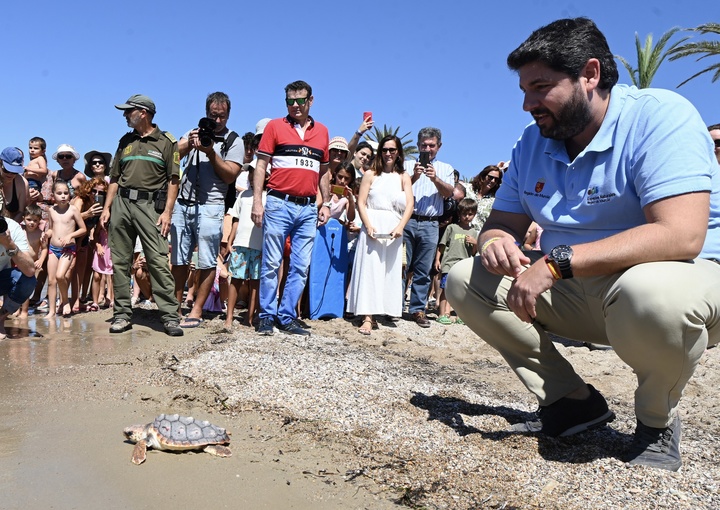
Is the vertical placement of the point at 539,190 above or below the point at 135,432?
above

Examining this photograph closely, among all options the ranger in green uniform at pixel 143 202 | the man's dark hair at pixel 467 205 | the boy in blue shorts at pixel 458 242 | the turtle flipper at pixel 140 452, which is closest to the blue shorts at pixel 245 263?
the ranger in green uniform at pixel 143 202

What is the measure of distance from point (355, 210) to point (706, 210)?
4990mm

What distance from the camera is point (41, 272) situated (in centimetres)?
700

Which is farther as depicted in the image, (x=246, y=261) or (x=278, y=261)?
(x=246, y=261)

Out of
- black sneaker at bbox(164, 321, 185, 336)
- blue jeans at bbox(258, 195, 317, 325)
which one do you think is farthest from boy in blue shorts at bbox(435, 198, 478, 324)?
black sneaker at bbox(164, 321, 185, 336)

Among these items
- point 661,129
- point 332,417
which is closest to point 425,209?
point 332,417

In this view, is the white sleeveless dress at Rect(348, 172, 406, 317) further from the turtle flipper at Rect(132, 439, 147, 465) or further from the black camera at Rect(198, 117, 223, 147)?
the turtle flipper at Rect(132, 439, 147, 465)

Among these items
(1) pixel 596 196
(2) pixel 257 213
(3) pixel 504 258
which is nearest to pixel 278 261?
(2) pixel 257 213

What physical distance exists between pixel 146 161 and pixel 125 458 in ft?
11.5

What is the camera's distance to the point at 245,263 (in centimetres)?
606

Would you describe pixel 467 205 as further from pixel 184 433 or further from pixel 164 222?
pixel 184 433

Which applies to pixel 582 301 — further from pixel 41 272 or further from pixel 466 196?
pixel 41 272

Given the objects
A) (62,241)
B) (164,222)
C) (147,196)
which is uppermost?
(147,196)

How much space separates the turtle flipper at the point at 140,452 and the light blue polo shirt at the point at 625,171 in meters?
1.86
